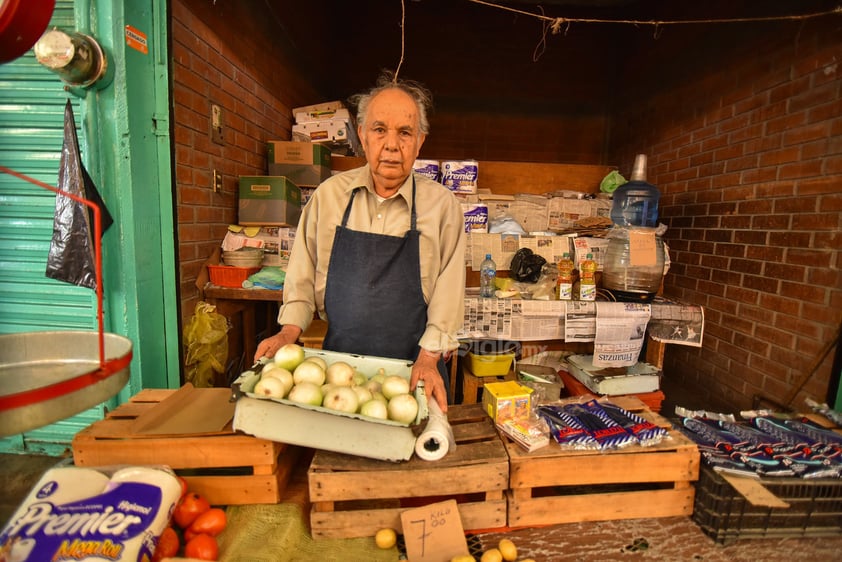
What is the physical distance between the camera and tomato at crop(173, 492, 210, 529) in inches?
50.4

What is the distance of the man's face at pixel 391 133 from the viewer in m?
1.72

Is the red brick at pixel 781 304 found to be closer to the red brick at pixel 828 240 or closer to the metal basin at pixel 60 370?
the red brick at pixel 828 240

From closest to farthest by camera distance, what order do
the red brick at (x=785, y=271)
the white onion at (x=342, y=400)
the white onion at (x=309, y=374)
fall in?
1. the white onion at (x=342, y=400)
2. the white onion at (x=309, y=374)
3. the red brick at (x=785, y=271)

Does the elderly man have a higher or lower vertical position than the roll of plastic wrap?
higher

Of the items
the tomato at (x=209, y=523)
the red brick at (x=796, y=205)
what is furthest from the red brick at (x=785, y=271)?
the tomato at (x=209, y=523)

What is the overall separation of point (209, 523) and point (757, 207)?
392cm

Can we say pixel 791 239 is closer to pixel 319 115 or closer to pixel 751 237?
Result: pixel 751 237

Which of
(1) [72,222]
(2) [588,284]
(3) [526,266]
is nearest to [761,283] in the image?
(2) [588,284]

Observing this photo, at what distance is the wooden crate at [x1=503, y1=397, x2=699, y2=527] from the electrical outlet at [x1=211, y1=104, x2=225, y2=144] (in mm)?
2762

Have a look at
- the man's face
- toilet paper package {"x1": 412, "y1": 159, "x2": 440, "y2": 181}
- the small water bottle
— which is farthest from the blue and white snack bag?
the man's face

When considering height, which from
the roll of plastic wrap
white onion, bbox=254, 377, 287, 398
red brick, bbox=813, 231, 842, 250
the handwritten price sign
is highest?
red brick, bbox=813, 231, 842, 250

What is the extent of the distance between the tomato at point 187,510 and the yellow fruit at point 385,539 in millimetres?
570

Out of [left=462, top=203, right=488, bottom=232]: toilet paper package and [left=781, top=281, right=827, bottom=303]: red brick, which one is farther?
[left=462, top=203, right=488, bottom=232]: toilet paper package

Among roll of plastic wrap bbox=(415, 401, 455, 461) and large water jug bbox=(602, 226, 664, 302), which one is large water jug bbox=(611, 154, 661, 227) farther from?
roll of plastic wrap bbox=(415, 401, 455, 461)
